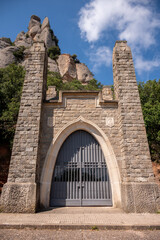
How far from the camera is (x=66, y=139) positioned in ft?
21.0

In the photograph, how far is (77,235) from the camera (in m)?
3.26

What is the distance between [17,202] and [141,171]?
4343 mm

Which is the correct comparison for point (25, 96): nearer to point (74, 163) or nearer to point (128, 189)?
point (74, 163)

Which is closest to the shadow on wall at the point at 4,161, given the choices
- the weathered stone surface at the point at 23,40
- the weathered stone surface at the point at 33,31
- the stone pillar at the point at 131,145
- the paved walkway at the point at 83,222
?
the paved walkway at the point at 83,222

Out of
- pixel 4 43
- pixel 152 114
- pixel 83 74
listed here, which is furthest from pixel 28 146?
pixel 4 43

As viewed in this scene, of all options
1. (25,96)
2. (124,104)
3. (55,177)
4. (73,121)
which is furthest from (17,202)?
(124,104)

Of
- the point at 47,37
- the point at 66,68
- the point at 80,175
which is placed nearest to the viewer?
the point at 80,175

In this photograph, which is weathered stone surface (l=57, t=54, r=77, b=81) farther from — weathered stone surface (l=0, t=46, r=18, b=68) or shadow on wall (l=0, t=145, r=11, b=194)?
Answer: shadow on wall (l=0, t=145, r=11, b=194)

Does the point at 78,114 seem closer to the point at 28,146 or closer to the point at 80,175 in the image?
the point at 28,146

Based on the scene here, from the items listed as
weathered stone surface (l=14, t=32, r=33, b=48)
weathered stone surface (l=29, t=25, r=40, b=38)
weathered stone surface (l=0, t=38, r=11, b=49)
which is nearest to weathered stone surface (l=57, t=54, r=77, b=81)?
weathered stone surface (l=14, t=32, r=33, b=48)

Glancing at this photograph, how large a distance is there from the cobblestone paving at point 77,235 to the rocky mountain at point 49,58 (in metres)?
31.2

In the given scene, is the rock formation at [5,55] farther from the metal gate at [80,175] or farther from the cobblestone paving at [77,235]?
the cobblestone paving at [77,235]

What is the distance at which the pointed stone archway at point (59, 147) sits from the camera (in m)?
5.50

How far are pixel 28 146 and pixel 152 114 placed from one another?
8.96 m
